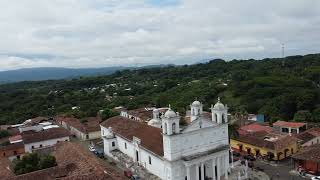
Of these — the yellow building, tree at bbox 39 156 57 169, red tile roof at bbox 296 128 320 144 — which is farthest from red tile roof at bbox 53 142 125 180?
red tile roof at bbox 296 128 320 144

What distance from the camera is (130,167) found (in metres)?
35.8

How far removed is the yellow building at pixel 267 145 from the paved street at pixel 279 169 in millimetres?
1177

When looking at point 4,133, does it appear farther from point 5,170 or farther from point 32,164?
point 32,164

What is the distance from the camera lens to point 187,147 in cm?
3052

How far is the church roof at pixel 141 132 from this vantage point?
3319cm

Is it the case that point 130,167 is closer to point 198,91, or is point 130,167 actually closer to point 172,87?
point 198,91

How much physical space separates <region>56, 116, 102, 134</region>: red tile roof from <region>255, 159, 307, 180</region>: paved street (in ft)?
81.5

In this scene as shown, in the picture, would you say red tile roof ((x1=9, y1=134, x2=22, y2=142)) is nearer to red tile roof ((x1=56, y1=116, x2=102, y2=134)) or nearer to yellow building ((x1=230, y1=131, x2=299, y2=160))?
red tile roof ((x1=56, y1=116, x2=102, y2=134))

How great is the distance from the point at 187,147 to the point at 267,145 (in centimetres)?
1169

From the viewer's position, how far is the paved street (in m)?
32.0

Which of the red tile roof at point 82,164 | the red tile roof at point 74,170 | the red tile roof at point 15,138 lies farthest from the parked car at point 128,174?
the red tile roof at point 15,138

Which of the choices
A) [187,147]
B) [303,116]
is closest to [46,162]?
[187,147]

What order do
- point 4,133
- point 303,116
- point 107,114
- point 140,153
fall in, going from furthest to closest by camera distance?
1. point 107,114
2. point 303,116
3. point 4,133
4. point 140,153

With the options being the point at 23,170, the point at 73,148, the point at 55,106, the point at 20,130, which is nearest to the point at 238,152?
the point at 73,148
